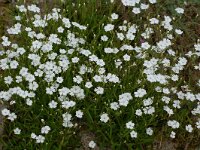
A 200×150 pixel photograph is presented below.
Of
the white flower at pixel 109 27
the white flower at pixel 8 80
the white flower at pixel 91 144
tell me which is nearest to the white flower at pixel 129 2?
the white flower at pixel 109 27

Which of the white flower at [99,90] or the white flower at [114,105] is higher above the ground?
the white flower at [99,90]

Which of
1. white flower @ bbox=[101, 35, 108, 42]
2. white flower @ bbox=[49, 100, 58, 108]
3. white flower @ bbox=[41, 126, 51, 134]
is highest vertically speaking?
white flower @ bbox=[101, 35, 108, 42]

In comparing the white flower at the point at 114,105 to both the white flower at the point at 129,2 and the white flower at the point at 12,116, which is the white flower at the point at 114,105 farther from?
the white flower at the point at 129,2

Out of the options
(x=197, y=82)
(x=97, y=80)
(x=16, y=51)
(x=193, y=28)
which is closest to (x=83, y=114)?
(x=97, y=80)

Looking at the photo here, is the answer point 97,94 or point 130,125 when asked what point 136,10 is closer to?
point 97,94

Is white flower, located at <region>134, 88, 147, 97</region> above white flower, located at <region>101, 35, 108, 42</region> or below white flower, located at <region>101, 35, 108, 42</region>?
below

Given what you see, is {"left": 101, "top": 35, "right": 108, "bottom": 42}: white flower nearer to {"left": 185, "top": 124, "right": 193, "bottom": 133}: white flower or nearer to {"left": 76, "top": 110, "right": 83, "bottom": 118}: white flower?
{"left": 76, "top": 110, "right": 83, "bottom": 118}: white flower

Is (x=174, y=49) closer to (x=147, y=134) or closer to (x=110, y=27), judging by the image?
(x=110, y=27)

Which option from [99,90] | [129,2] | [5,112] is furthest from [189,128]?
→ [5,112]

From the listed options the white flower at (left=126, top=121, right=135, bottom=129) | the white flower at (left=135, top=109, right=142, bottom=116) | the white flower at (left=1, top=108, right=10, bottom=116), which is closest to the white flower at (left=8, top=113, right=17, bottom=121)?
the white flower at (left=1, top=108, right=10, bottom=116)
